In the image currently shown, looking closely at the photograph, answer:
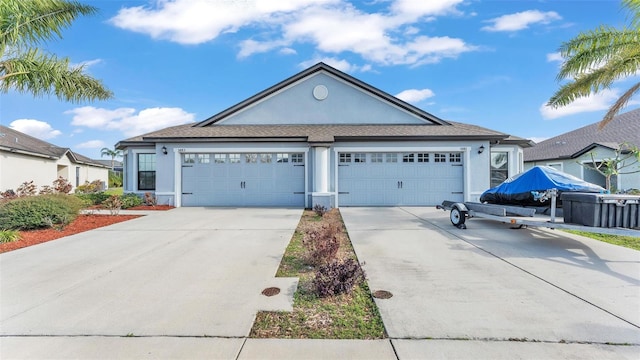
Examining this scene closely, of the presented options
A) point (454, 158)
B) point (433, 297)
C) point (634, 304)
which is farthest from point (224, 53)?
point (634, 304)

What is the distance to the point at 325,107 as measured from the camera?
14.8 meters

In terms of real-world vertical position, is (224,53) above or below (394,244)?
above

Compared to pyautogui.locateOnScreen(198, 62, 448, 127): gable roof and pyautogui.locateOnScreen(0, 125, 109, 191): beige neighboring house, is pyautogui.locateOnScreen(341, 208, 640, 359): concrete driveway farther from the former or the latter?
pyautogui.locateOnScreen(0, 125, 109, 191): beige neighboring house

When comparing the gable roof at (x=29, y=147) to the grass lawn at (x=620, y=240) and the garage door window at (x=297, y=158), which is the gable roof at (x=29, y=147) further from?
the grass lawn at (x=620, y=240)

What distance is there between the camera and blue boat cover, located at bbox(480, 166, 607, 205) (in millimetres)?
7242

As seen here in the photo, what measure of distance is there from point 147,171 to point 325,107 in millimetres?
9895

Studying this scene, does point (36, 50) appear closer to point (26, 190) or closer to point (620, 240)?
point (26, 190)

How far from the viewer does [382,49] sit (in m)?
13.3

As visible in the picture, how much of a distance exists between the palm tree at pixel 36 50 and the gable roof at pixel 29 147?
42.8ft

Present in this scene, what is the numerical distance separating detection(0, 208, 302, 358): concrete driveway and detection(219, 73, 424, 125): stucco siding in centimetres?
835

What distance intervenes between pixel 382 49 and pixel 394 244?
400 inches

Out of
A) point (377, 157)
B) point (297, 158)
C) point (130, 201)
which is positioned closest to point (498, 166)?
point (377, 157)

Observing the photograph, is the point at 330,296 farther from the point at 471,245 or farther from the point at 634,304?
the point at 471,245

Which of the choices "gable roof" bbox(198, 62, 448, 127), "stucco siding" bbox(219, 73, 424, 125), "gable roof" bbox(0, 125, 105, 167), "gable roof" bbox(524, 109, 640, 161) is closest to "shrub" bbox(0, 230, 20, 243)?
"gable roof" bbox(198, 62, 448, 127)
